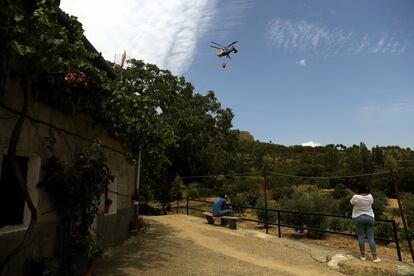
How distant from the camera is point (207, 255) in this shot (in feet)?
26.8

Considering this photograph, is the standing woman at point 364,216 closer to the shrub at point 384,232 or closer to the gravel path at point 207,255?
the gravel path at point 207,255

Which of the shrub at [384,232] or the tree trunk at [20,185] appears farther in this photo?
the shrub at [384,232]

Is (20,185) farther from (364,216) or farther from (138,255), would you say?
(364,216)

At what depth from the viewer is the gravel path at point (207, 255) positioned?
22.4 feet

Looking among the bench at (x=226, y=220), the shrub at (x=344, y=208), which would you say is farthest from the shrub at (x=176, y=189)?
the shrub at (x=344, y=208)

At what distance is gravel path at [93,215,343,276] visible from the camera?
683 centimetres

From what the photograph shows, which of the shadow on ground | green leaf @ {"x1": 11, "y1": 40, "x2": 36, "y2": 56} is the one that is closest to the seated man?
the shadow on ground

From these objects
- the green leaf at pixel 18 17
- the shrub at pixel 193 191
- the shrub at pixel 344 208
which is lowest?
the shrub at pixel 344 208

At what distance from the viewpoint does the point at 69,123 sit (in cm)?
604

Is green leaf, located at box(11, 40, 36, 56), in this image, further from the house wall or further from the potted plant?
the potted plant

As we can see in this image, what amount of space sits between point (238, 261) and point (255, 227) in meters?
6.03

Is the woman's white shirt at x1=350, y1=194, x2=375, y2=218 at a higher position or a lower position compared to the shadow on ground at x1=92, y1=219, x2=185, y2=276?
higher

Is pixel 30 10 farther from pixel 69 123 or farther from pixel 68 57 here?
pixel 69 123

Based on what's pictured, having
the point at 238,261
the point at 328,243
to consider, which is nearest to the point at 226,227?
the point at 328,243
